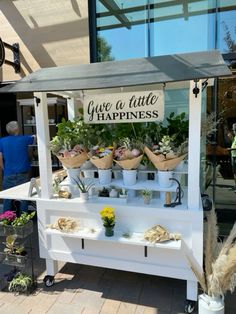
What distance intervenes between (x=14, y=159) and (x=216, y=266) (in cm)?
300

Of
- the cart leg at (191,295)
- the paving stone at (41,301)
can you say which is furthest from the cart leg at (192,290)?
the paving stone at (41,301)

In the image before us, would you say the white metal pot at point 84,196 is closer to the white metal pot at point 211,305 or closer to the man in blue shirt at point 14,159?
the white metal pot at point 211,305

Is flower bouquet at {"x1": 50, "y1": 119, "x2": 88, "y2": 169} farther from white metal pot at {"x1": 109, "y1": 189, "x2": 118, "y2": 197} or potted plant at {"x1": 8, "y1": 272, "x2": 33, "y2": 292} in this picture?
potted plant at {"x1": 8, "y1": 272, "x2": 33, "y2": 292}

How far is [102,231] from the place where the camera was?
8.34 ft

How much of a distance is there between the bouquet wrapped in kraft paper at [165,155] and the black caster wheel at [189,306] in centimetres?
112

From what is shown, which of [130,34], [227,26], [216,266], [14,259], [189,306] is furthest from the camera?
[130,34]

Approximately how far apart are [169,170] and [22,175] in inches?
96.3

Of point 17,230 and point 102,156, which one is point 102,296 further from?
point 102,156

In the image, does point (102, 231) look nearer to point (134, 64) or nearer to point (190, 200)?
point (190, 200)

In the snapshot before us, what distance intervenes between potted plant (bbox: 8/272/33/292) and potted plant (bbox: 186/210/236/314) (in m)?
1.50

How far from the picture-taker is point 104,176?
8.51 feet

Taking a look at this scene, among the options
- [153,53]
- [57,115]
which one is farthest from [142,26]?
[57,115]

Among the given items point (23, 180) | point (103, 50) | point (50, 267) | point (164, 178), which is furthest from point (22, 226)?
point (103, 50)

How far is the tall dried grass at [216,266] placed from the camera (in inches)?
77.6
